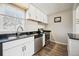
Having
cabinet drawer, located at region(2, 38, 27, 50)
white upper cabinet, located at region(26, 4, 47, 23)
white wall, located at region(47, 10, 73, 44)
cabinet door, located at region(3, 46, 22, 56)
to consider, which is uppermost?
white upper cabinet, located at region(26, 4, 47, 23)

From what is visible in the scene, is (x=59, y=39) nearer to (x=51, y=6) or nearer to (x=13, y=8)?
(x=51, y=6)

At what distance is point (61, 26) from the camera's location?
2.64m

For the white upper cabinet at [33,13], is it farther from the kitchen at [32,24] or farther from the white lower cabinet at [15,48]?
the white lower cabinet at [15,48]

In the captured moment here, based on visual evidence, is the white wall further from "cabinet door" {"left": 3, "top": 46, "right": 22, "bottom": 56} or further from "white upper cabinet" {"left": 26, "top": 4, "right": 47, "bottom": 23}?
"cabinet door" {"left": 3, "top": 46, "right": 22, "bottom": 56}

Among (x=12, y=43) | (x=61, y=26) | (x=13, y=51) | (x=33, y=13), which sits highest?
(x=33, y=13)

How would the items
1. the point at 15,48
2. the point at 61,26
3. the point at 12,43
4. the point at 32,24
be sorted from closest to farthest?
1. the point at 12,43
2. the point at 15,48
3. the point at 61,26
4. the point at 32,24

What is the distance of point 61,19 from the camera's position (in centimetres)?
256

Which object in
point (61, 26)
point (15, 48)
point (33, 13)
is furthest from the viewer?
point (33, 13)

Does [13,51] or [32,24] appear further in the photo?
[32,24]

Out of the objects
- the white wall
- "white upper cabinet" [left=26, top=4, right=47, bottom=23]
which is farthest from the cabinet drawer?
the white wall

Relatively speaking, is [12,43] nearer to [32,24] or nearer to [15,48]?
[15,48]

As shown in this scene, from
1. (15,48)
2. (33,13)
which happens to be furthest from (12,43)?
(33,13)

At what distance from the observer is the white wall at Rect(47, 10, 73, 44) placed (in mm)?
2541

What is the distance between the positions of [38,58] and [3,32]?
1.23 m
